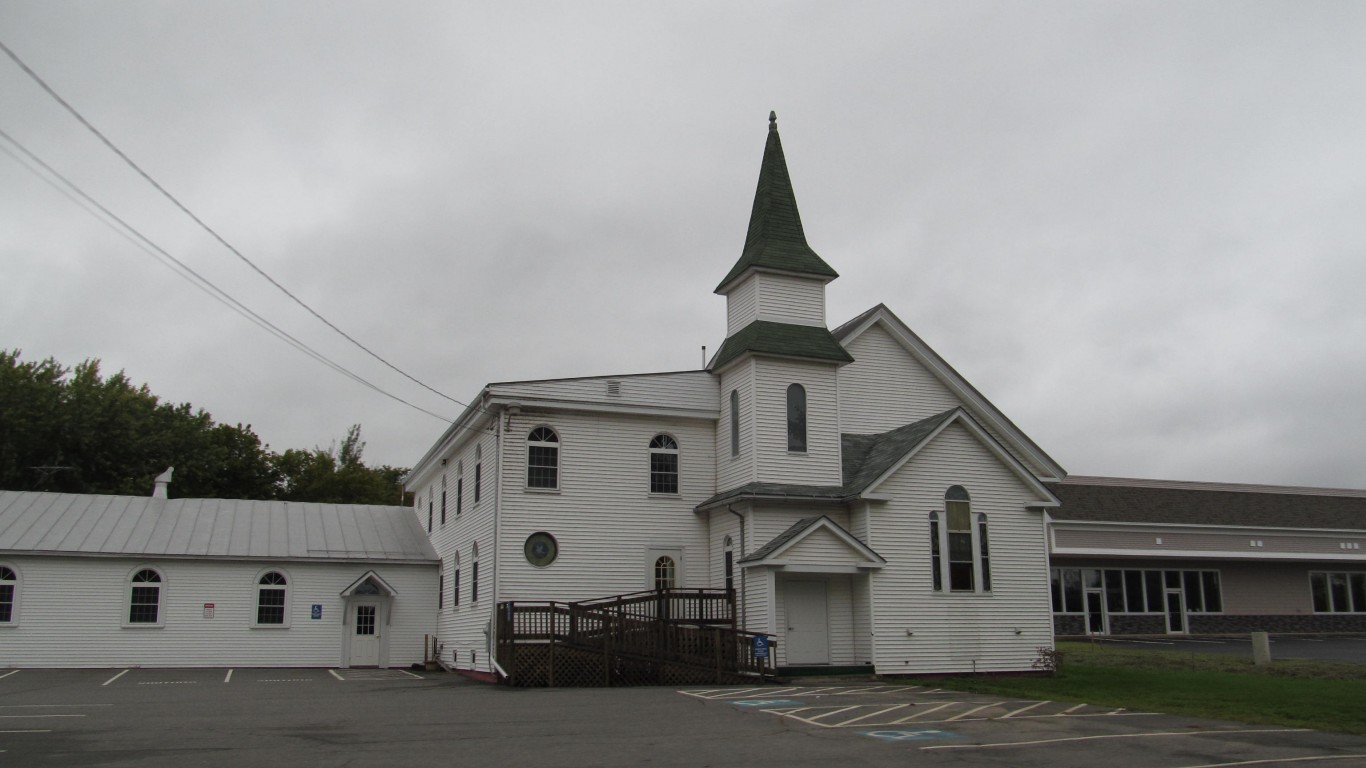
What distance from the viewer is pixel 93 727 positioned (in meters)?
14.2

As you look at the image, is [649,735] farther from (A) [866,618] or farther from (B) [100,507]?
(B) [100,507]

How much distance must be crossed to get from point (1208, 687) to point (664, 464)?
12.8 meters

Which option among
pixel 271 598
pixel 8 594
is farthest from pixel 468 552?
pixel 8 594

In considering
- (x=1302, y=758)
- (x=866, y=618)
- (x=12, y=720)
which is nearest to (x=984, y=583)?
(x=866, y=618)

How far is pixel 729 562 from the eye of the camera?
25.3 metres

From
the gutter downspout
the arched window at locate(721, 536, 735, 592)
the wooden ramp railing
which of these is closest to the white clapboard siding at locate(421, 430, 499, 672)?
the wooden ramp railing

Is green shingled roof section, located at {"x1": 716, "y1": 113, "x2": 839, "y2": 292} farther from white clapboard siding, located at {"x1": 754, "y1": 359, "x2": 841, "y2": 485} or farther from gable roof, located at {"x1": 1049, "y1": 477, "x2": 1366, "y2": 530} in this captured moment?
gable roof, located at {"x1": 1049, "y1": 477, "x2": 1366, "y2": 530}

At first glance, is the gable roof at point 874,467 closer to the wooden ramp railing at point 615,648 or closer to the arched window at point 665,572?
the arched window at point 665,572

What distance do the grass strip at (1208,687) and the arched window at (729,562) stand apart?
16.1 feet

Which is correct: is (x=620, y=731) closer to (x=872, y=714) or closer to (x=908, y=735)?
(x=908, y=735)

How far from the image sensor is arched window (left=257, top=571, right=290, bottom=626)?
97.9 ft

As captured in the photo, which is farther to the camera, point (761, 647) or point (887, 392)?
point (887, 392)

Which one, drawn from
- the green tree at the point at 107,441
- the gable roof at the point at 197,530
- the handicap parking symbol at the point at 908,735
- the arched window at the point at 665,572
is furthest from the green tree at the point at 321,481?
the handicap parking symbol at the point at 908,735

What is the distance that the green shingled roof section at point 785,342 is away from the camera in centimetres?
2558
